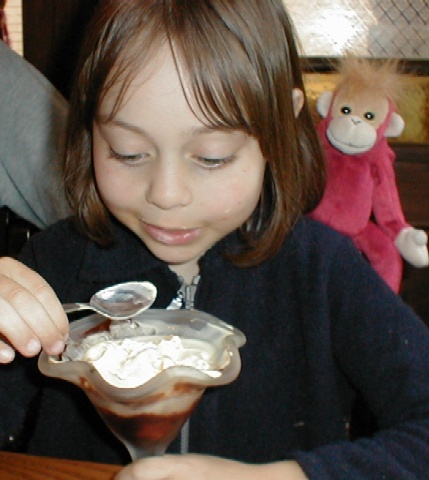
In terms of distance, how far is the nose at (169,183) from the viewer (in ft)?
2.43

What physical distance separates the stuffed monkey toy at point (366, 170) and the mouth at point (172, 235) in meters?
0.59

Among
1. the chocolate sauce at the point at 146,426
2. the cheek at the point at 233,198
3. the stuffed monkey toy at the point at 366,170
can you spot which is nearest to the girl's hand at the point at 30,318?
the chocolate sauce at the point at 146,426

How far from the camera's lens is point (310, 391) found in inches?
39.4

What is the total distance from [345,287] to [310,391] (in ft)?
0.57

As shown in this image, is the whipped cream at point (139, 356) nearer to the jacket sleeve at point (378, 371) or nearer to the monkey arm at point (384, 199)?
the jacket sleeve at point (378, 371)

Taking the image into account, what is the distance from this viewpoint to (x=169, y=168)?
29.1 inches

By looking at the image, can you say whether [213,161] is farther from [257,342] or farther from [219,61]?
[257,342]

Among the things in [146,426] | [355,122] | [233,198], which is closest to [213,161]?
[233,198]

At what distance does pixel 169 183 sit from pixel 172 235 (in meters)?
0.11

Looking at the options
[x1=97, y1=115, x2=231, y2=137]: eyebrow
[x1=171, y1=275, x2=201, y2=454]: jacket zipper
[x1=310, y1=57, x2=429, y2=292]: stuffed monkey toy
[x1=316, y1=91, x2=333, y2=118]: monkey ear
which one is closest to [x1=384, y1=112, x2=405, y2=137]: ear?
[x1=310, y1=57, x2=429, y2=292]: stuffed monkey toy

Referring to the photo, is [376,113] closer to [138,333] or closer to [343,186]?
[343,186]

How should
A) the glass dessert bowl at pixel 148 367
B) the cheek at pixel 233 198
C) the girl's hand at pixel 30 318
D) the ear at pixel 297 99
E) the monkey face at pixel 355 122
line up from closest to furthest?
the glass dessert bowl at pixel 148 367, the girl's hand at pixel 30 318, the cheek at pixel 233 198, the ear at pixel 297 99, the monkey face at pixel 355 122

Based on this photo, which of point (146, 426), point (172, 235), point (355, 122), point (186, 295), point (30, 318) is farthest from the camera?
point (355, 122)

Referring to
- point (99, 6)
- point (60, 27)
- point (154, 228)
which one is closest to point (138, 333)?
point (154, 228)
